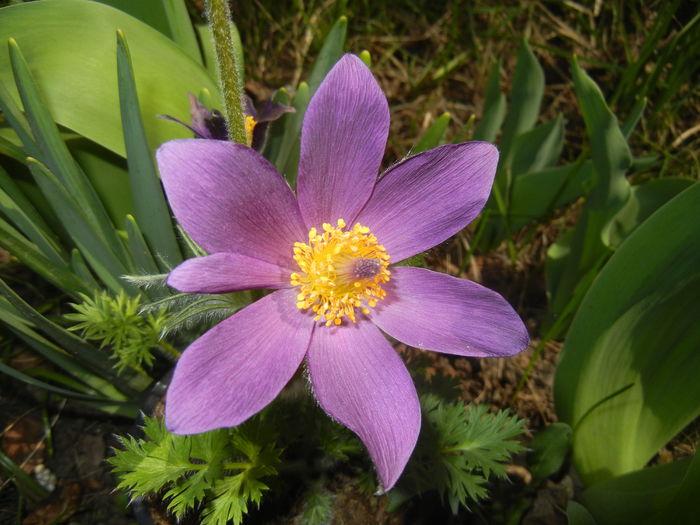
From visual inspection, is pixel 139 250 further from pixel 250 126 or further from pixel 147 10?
pixel 147 10

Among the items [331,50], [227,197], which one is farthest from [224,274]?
[331,50]

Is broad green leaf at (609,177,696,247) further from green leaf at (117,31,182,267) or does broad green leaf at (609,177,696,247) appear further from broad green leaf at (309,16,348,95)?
green leaf at (117,31,182,267)

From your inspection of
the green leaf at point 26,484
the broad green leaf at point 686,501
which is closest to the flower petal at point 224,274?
the broad green leaf at point 686,501

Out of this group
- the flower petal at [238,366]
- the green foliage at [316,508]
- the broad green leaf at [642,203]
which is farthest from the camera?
the broad green leaf at [642,203]

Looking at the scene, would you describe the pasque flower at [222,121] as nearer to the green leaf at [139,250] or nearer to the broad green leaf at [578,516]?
the green leaf at [139,250]

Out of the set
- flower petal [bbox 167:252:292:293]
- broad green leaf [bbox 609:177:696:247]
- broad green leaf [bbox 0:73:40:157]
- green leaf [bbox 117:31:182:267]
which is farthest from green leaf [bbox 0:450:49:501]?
broad green leaf [bbox 609:177:696:247]

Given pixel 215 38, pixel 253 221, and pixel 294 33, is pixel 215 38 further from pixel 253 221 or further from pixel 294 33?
pixel 294 33
